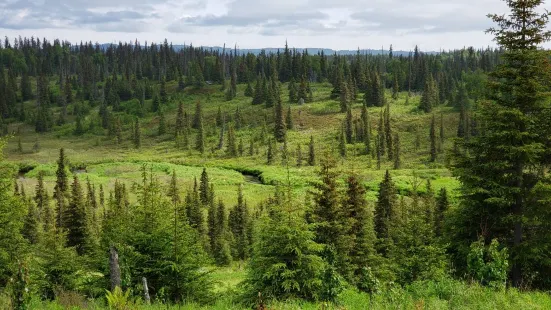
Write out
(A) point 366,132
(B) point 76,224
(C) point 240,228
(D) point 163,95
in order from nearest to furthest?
(B) point 76,224 < (C) point 240,228 < (A) point 366,132 < (D) point 163,95

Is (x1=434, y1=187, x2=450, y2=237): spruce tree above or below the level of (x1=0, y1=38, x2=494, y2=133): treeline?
below

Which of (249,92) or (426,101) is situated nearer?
(426,101)

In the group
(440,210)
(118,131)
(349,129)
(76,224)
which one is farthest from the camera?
(118,131)

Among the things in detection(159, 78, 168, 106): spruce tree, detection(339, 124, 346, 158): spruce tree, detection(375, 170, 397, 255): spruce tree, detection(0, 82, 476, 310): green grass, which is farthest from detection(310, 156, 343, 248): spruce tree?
detection(159, 78, 168, 106): spruce tree

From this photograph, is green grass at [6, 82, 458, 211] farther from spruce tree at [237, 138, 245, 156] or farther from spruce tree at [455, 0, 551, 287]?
spruce tree at [455, 0, 551, 287]

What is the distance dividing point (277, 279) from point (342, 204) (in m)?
8.97

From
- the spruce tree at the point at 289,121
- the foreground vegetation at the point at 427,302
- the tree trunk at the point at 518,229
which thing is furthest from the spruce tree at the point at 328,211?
the spruce tree at the point at 289,121

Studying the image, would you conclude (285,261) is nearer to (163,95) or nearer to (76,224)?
(76,224)

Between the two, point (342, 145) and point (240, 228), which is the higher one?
point (342, 145)

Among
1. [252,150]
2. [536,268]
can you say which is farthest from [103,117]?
[536,268]

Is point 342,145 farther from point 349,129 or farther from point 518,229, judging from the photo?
point 518,229

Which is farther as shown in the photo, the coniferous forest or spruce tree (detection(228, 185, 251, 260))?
spruce tree (detection(228, 185, 251, 260))

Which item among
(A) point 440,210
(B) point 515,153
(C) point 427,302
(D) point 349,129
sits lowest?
(A) point 440,210

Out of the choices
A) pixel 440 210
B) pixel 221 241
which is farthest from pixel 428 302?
pixel 221 241
